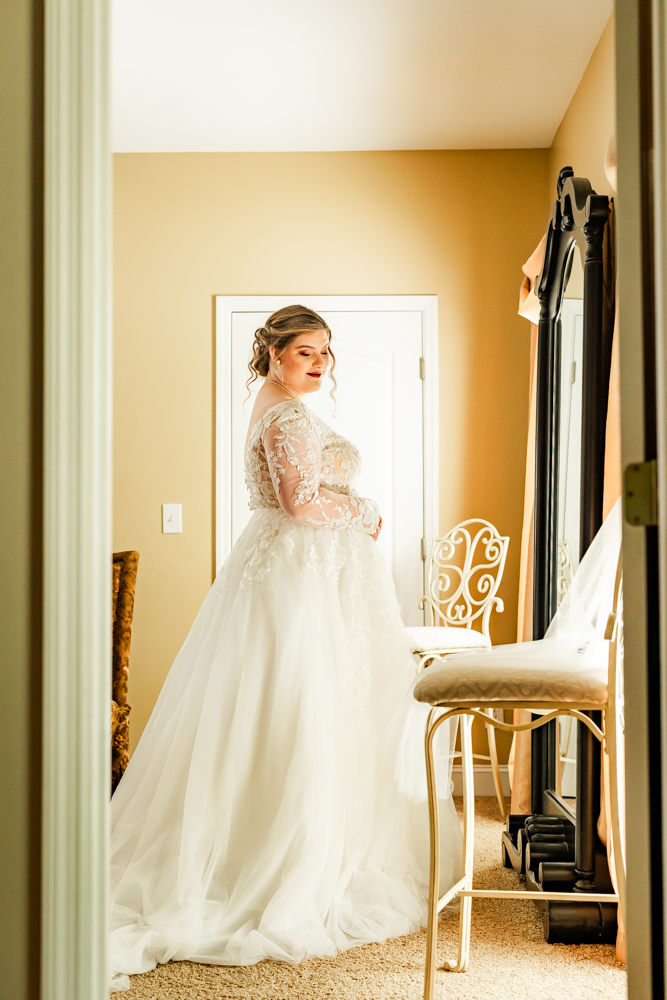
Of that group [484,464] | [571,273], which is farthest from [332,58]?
[484,464]

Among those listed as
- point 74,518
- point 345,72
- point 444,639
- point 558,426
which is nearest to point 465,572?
point 444,639

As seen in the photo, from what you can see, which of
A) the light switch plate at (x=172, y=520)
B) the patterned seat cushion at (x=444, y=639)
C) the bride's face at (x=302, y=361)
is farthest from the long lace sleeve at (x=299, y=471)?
the light switch plate at (x=172, y=520)

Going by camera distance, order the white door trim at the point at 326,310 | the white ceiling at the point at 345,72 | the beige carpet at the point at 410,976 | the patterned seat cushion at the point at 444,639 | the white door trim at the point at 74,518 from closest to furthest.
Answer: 1. the white door trim at the point at 74,518
2. the beige carpet at the point at 410,976
3. the white ceiling at the point at 345,72
4. the patterned seat cushion at the point at 444,639
5. the white door trim at the point at 326,310

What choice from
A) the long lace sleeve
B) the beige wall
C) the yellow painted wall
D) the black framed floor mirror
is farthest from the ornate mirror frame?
the yellow painted wall

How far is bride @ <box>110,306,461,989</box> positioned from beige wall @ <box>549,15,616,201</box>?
145 cm

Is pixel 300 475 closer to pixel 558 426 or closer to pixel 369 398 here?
pixel 558 426

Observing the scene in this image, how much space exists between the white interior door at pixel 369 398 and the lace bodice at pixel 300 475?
1.08 m

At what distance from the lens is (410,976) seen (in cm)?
170

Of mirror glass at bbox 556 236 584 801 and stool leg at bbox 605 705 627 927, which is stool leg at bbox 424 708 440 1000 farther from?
mirror glass at bbox 556 236 584 801

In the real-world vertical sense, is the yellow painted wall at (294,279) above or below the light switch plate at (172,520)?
above

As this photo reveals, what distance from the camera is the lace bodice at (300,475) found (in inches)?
84.6

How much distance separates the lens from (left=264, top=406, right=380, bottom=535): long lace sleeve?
2.14 meters

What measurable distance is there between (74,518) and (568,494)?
69.6 inches

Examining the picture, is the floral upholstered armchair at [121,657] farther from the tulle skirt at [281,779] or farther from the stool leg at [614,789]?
the stool leg at [614,789]
